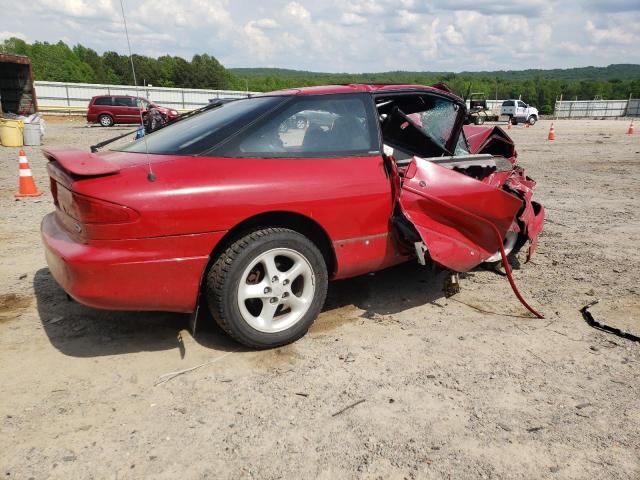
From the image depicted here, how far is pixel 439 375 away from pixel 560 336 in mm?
1085

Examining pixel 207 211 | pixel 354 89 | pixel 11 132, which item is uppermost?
pixel 354 89

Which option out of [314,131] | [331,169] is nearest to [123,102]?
[314,131]

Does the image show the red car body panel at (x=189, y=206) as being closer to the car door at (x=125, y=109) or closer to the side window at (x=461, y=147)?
the side window at (x=461, y=147)

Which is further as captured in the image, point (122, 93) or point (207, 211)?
point (122, 93)

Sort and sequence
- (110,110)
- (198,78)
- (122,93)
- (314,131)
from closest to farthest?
(314,131) → (110,110) → (122,93) → (198,78)

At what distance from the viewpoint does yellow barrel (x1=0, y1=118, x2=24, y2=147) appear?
15008mm

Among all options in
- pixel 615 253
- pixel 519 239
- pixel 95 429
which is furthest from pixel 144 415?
pixel 615 253

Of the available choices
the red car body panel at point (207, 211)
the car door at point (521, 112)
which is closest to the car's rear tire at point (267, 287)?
the red car body panel at point (207, 211)

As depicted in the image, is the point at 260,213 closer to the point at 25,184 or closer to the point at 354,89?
the point at 354,89

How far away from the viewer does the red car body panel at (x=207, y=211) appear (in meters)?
2.59

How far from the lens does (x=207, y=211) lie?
2.72 metres

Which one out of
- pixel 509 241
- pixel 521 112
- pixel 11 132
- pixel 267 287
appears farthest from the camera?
pixel 521 112

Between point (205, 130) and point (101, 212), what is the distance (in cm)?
98

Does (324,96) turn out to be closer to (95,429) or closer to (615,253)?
(95,429)
